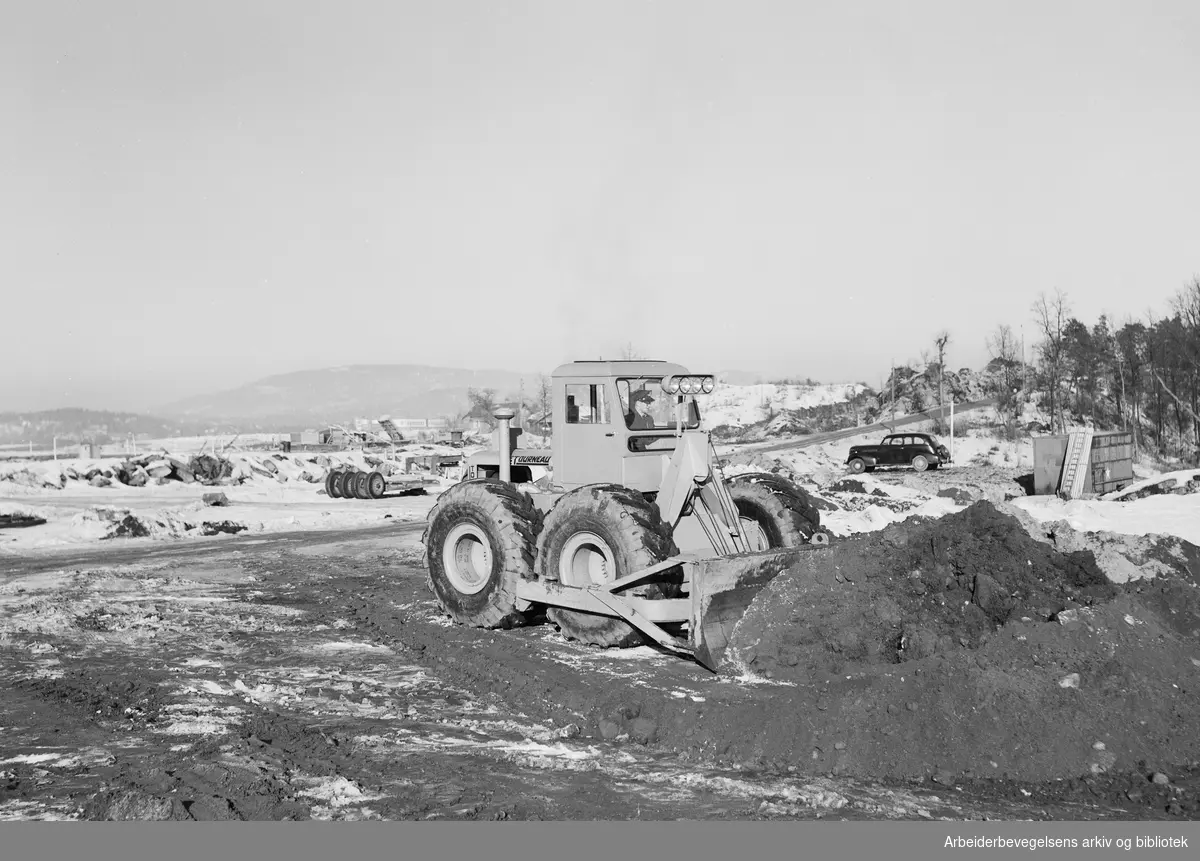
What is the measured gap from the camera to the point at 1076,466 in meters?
23.8

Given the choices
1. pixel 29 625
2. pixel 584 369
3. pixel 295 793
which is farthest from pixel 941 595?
pixel 29 625

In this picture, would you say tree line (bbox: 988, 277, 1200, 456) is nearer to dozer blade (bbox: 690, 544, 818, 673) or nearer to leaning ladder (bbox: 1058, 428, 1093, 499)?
leaning ladder (bbox: 1058, 428, 1093, 499)

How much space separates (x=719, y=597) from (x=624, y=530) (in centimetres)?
112

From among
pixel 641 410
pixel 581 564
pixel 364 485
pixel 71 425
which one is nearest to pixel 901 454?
pixel 364 485

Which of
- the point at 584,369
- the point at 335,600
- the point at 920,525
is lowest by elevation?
the point at 335,600

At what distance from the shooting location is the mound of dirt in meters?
6.44

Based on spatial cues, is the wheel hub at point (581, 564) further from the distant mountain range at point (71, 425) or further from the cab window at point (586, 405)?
the distant mountain range at point (71, 425)

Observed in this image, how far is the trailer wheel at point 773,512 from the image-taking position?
10.7m

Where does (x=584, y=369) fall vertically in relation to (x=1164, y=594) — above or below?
→ above

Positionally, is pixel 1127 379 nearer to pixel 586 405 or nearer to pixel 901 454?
pixel 901 454

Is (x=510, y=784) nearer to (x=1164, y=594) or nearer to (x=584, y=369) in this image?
(x=584, y=369)

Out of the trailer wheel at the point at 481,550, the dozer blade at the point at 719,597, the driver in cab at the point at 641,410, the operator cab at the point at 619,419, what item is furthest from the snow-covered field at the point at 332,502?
the trailer wheel at the point at 481,550

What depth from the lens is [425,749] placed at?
6855mm

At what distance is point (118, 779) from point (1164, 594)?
8699 millimetres
